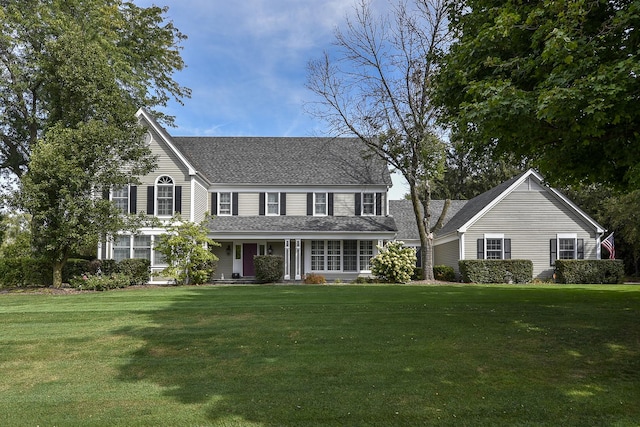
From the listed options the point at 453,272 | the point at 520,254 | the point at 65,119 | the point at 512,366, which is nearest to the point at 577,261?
the point at 520,254

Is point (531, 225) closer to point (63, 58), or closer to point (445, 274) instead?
point (445, 274)

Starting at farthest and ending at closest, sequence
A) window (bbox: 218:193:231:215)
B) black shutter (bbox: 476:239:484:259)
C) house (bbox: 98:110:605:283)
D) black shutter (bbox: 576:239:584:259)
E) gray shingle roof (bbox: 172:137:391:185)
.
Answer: gray shingle roof (bbox: 172:137:391:185)
window (bbox: 218:193:231:215)
black shutter (bbox: 476:239:484:259)
black shutter (bbox: 576:239:584:259)
house (bbox: 98:110:605:283)

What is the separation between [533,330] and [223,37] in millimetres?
14891

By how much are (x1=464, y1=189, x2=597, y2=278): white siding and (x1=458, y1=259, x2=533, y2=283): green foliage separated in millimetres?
1518

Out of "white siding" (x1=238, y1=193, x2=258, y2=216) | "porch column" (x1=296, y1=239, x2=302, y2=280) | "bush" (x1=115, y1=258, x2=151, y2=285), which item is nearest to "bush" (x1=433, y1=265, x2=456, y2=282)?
"porch column" (x1=296, y1=239, x2=302, y2=280)

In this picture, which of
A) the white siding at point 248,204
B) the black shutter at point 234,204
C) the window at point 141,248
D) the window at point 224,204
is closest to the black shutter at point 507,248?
the white siding at point 248,204

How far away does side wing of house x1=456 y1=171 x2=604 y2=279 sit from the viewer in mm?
24469

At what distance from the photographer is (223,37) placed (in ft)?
56.6

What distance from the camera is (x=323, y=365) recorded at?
6863mm

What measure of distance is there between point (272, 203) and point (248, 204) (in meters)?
1.36

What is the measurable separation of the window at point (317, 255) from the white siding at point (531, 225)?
8.04 meters

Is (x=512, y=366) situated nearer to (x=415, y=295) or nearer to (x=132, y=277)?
(x=415, y=295)

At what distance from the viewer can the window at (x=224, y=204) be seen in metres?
25.1

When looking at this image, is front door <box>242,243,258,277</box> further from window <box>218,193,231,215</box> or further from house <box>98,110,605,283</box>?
window <box>218,193,231,215</box>
